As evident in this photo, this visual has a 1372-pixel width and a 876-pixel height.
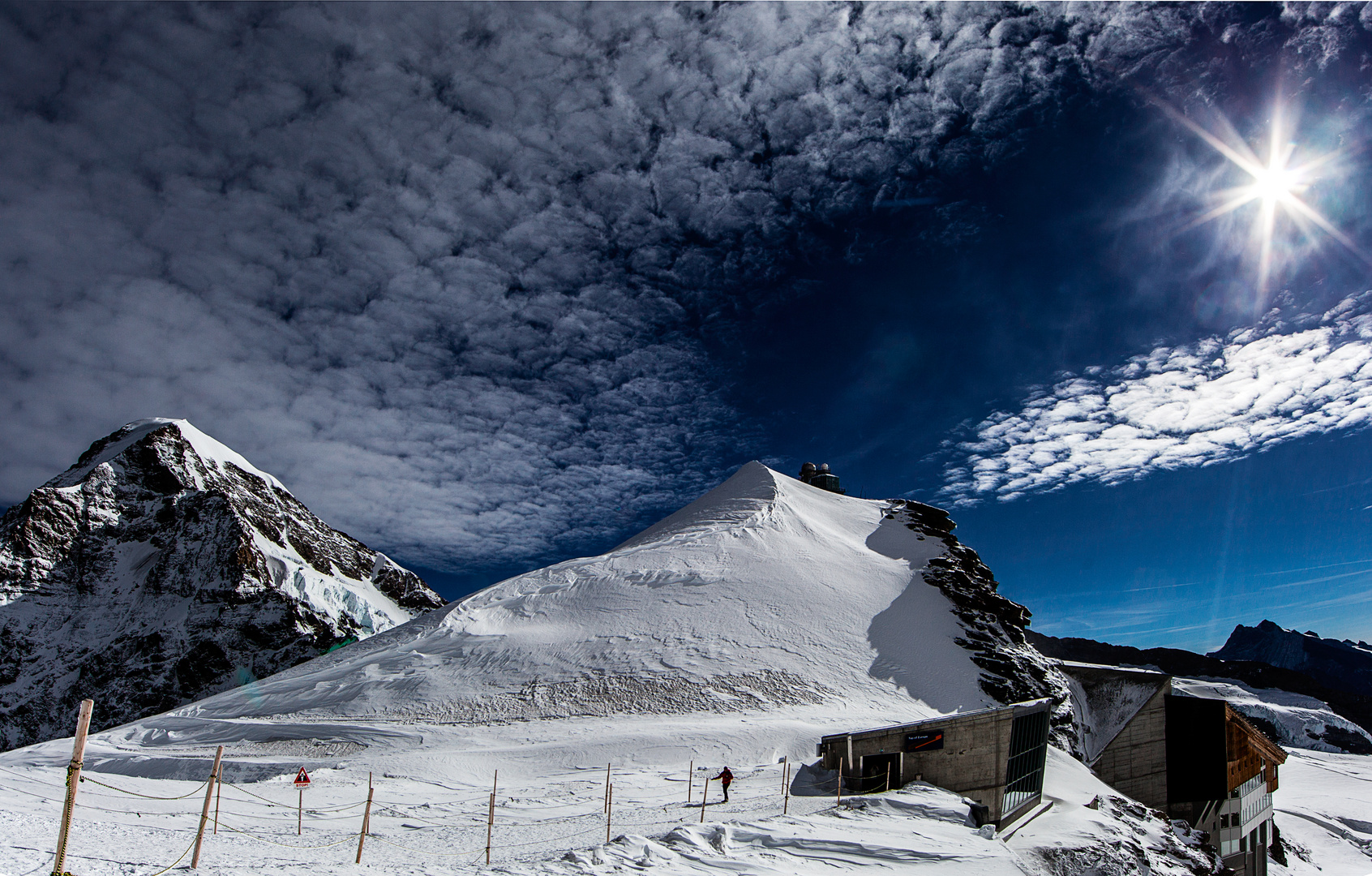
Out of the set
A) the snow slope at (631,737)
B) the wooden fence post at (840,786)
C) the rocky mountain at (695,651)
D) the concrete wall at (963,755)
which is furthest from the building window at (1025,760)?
the rocky mountain at (695,651)

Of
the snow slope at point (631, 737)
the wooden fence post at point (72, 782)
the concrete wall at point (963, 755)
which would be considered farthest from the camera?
the concrete wall at point (963, 755)

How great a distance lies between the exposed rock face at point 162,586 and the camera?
11844 cm

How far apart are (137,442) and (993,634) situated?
600 feet

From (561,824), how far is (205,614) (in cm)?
13907

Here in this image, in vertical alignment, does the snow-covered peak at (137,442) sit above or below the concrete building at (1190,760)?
above

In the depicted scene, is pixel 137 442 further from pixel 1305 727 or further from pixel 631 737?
pixel 1305 727

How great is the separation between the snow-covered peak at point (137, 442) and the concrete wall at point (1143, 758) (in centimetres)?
17262

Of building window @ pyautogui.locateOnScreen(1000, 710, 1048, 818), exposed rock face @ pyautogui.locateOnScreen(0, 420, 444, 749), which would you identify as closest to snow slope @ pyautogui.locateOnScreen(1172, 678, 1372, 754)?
building window @ pyautogui.locateOnScreen(1000, 710, 1048, 818)

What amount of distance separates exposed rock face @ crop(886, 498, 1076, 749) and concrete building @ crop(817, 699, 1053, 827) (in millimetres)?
20298

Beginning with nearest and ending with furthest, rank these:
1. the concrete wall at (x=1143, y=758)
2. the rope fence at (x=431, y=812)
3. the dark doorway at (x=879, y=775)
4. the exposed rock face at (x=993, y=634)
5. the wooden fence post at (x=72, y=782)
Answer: the wooden fence post at (x=72, y=782)
the rope fence at (x=431, y=812)
the dark doorway at (x=879, y=775)
the concrete wall at (x=1143, y=758)
the exposed rock face at (x=993, y=634)

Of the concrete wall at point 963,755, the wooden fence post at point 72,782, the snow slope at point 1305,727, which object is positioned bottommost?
the snow slope at point 1305,727

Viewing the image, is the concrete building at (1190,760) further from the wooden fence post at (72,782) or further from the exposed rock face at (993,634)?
the wooden fence post at (72,782)

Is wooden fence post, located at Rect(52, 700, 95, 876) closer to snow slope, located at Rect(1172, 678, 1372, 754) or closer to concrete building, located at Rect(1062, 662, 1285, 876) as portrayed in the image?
concrete building, located at Rect(1062, 662, 1285, 876)

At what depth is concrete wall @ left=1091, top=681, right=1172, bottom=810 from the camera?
123ft
